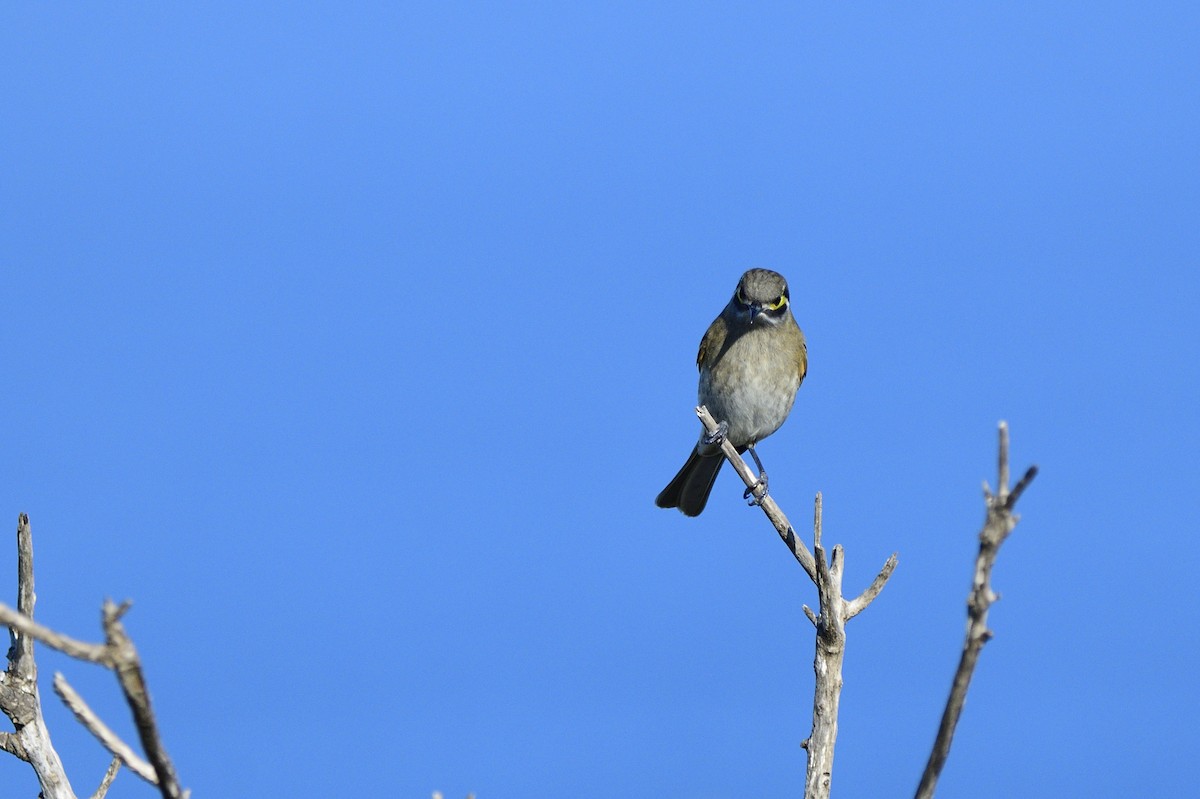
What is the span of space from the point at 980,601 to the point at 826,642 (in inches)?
103

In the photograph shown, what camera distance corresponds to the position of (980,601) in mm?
2172

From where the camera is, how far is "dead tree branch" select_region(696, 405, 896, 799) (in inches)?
170

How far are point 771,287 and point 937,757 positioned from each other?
19.5 feet

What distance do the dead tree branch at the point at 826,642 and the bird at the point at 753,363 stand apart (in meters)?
2.79

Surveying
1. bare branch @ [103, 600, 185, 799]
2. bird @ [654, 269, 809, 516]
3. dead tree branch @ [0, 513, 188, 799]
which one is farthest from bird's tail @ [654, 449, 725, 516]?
bare branch @ [103, 600, 185, 799]

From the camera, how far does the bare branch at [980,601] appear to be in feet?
6.84

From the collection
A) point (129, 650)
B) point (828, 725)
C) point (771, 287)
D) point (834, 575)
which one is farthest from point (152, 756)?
point (771, 287)

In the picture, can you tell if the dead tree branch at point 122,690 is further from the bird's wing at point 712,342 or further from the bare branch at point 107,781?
the bird's wing at point 712,342

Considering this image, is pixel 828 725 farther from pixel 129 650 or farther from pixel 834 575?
pixel 129 650

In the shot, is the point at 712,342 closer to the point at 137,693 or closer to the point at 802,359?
the point at 802,359

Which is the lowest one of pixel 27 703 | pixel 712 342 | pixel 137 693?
pixel 137 693

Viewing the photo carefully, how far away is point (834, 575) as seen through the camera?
482 centimetres

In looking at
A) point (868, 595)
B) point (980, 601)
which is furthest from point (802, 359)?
point (980, 601)

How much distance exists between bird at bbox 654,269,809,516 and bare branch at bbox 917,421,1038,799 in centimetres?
569
